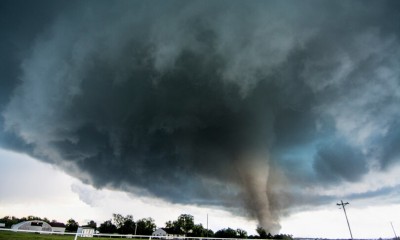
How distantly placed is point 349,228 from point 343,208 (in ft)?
15.9

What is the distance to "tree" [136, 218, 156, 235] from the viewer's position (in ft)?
475

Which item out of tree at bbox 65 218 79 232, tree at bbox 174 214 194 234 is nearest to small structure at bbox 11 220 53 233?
tree at bbox 65 218 79 232

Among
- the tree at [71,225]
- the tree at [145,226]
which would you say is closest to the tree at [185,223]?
the tree at [145,226]

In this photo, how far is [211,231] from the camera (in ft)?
405

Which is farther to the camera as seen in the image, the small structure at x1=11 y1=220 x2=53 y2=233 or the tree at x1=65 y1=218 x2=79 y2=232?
the tree at x1=65 y1=218 x2=79 y2=232

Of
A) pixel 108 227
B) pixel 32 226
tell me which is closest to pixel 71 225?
pixel 108 227

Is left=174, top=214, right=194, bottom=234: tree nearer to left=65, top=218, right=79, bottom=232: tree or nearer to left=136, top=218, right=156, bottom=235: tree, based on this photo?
left=136, top=218, right=156, bottom=235: tree

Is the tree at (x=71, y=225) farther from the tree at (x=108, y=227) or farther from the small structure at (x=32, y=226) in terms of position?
the small structure at (x=32, y=226)

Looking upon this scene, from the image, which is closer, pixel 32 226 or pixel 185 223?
A: pixel 32 226

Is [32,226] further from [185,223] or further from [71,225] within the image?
[185,223]

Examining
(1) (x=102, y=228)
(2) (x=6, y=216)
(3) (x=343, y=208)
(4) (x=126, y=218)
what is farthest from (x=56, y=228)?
(3) (x=343, y=208)

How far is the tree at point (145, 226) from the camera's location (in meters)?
145

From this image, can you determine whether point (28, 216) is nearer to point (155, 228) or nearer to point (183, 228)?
point (155, 228)

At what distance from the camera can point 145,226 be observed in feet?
491
